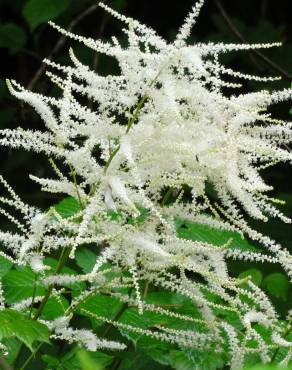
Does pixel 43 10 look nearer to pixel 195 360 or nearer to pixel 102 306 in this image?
pixel 102 306

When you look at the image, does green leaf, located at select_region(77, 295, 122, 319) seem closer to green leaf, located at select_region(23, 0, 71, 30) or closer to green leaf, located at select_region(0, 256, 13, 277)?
green leaf, located at select_region(0, 256, 13, 277)

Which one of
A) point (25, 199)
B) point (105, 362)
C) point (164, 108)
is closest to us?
point (164, 108)

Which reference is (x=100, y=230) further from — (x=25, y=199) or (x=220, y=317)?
(x=25, y=199)

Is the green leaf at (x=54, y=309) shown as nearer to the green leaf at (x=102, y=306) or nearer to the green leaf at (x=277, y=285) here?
the green leaf at (x=102, y=306)

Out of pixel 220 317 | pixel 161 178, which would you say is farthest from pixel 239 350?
pixel 161 178

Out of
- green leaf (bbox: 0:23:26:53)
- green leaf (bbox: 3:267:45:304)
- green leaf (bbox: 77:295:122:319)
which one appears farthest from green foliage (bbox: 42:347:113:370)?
green leaf (bbox: 0:23:26:53)

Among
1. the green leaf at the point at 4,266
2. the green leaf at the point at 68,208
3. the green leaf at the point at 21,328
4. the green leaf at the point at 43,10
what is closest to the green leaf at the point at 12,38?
the green leaf at the point at 43,10

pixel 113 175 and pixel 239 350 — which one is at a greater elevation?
pixel 113 175
